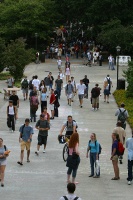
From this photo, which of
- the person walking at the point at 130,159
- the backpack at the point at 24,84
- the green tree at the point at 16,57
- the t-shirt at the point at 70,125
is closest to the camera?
the person walking at the point at 130,159

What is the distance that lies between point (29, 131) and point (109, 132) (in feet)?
21.7

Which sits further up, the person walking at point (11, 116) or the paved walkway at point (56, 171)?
the person walking at point (11, 116)

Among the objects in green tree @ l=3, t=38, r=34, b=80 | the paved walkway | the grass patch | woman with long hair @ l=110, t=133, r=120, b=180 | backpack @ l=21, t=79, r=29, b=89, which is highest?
green tree @ l=3, t=38, r=34, b=80

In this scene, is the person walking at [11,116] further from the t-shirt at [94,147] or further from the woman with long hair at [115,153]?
the woman with long hair at [115,153]

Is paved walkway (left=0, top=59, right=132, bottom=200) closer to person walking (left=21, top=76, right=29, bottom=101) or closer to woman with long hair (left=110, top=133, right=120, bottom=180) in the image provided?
woman with long hair (left=110, top=133, right=120, bottom=180)

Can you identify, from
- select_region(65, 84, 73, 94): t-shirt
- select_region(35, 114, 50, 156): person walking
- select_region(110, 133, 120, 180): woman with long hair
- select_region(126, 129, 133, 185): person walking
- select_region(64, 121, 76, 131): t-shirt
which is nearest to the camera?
select_region(126, 129, 133, 185): person walking

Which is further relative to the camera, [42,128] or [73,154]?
[42,128]

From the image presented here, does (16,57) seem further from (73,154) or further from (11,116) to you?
(73,154)

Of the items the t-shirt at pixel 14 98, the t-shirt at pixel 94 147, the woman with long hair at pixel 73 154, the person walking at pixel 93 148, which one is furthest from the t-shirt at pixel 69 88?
the woman with long hair at pixel 73 154

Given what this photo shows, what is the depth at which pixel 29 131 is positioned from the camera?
1906cm

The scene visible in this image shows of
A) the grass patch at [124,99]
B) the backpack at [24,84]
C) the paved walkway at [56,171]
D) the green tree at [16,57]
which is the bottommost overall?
the paved walkway at [56,171]

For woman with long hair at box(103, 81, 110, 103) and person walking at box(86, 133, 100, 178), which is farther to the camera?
woman with long hair at box(103, 81, 110, 103)

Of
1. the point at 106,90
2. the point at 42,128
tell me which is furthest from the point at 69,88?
the point at 42,128

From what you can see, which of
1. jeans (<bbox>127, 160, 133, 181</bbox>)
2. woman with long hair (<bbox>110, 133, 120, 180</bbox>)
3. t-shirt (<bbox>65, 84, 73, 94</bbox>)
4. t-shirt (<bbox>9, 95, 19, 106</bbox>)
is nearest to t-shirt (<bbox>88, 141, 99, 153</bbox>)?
woman with long hair (<bbox>110, 133, 120, 180</bbox>)
